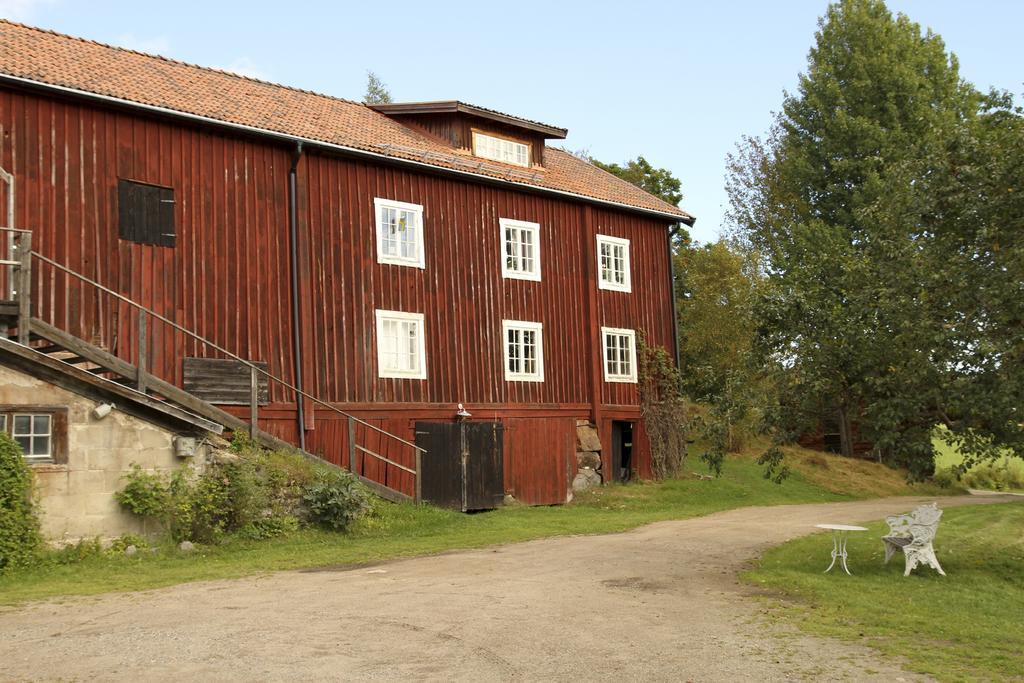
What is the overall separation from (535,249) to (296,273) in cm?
729

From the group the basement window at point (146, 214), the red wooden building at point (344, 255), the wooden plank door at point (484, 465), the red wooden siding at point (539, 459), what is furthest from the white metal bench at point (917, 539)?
the basement window at point (146, 214)

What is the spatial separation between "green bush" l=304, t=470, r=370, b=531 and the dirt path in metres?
3.20

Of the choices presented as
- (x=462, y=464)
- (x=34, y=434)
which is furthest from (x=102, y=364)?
(x=462, y=464)

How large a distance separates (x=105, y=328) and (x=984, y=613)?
14.5 meters

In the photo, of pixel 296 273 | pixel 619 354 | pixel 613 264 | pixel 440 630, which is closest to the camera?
pixel 440 630

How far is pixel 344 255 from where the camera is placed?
74.3 ft

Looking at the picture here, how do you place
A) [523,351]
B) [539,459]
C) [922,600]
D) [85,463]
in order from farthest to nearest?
[523,351] < [539,459] < [85,463] < [922,600]

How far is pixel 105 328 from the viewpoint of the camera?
61.8ft

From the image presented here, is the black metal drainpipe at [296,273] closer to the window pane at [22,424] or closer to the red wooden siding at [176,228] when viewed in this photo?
the red wooden siding at [176,228]

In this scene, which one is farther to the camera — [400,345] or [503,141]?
[503,141]

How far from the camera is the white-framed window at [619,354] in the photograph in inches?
1124

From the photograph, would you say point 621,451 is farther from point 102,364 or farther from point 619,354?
point 102,364

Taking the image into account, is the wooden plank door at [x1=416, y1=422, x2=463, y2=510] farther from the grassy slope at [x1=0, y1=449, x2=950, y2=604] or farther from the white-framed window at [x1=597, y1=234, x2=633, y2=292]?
the white-framed window at [x1=597, y1=234, x2=633, y2=292]

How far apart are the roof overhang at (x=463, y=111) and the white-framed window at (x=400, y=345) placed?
19.6 feet
